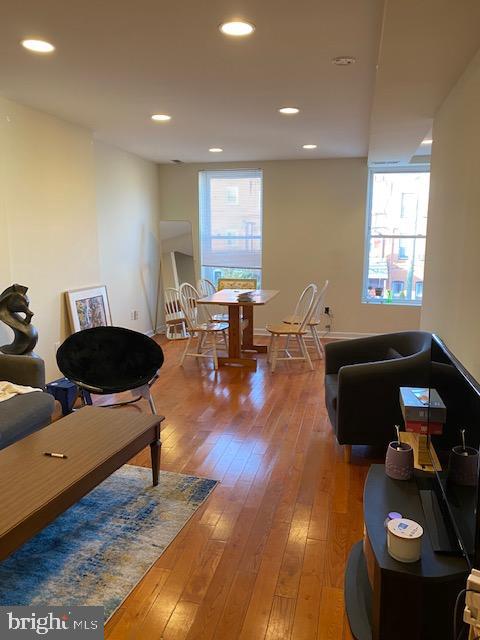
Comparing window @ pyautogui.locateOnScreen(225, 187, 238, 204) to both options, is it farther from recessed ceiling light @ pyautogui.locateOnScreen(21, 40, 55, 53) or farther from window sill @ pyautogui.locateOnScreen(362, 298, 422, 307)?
recessed ceiling light @ pyautogui.locateOnScreen(21, 40, 55, 53)

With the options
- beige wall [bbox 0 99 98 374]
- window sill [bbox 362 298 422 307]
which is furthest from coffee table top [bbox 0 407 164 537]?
window sill [bbox 362 298 422 307]

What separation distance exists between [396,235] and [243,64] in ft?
13.5

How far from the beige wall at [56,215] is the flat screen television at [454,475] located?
317 cm

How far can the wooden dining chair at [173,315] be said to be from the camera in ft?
21.6

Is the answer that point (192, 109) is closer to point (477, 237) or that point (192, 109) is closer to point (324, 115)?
point (324, 115)

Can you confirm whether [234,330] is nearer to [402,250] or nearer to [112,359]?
[112,359]

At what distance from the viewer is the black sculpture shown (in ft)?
11.3

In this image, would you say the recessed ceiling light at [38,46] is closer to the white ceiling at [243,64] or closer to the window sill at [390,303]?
the white ceiling at [243,64]

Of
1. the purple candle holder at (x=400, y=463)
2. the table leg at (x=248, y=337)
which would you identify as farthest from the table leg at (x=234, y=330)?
the purple candle holder at (x=400, y=463)

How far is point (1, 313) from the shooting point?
11.2 ft

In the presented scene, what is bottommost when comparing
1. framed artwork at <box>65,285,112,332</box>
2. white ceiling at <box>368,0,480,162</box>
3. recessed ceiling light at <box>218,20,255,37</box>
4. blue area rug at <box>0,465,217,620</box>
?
blue area rug at <box>0,465,217,620</box>

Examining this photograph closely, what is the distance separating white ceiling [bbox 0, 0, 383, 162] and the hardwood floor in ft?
7.80

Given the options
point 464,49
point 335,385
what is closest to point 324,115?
point 464,49

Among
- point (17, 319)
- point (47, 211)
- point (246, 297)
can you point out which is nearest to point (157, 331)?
point (246, 297)
